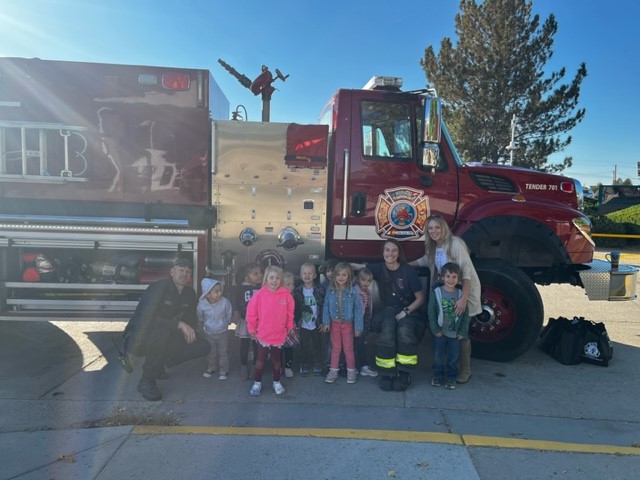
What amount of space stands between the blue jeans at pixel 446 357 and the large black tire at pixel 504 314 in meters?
0.72

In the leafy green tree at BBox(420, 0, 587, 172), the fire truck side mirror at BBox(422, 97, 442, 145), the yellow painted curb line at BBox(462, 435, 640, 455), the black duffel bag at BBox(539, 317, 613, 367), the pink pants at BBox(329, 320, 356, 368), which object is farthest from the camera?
the leafy green tree at BBox(420, 0, 587, 172)

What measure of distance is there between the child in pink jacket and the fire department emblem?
133 cm

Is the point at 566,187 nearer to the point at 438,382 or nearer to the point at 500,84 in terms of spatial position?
the point at 438,382

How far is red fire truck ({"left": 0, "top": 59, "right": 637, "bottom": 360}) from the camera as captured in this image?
4.59 metres

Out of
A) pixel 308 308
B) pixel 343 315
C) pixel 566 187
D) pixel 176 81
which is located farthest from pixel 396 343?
pixel 176 81

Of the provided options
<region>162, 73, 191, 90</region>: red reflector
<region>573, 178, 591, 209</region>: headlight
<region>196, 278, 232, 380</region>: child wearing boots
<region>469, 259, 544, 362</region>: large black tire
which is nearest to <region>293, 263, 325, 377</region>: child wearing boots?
<region>196, 278, 232, 380</region>: child wearing boots

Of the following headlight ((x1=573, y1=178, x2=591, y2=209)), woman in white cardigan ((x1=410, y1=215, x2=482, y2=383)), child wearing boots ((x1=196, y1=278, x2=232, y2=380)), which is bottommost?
child wearing boots ((x1=196, y1=278, x2=232, y2=380))

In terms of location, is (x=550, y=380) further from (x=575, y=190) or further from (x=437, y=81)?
(x=437, y=81)

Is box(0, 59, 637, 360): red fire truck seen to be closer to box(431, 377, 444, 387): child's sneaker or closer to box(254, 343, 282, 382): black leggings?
box(431, 377, 444, 387): child's sneaker

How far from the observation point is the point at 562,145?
798 inches

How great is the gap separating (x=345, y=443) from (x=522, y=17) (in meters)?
20.6

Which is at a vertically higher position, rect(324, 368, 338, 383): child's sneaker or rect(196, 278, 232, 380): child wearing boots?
rect(196, 278, 232, 380): child wearing boots

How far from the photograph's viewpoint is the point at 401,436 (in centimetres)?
333

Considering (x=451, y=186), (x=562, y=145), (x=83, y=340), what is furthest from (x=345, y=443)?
(x=562, y=145)
